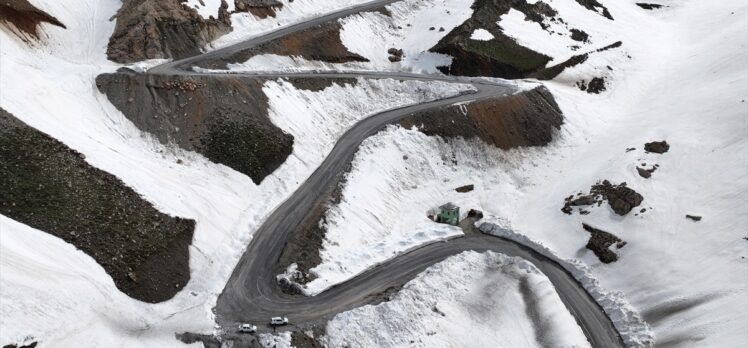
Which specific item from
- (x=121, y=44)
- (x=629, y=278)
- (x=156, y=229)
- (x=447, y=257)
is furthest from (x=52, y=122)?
(x=629, y=278)

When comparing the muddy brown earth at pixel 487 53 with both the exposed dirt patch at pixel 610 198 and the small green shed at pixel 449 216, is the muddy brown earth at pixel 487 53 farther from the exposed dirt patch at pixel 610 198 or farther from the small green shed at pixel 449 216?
the small green shed at pixel 449 216

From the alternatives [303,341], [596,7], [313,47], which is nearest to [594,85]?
[596,7]

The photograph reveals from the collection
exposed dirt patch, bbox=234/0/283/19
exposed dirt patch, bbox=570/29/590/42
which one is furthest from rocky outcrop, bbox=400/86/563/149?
exposed dirt patch, bbox=234/0/283/19

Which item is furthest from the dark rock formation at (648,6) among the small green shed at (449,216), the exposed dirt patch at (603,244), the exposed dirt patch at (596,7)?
the small green shed at (449,216)

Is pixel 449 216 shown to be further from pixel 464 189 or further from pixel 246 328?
pixel 246 328

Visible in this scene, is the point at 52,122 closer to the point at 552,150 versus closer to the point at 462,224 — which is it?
the point at 462,224

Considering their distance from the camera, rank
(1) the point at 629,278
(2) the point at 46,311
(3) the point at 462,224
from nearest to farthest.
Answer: (2) the point at 46,311 → (1) the point at 629,278 → (3) the point at 462,224

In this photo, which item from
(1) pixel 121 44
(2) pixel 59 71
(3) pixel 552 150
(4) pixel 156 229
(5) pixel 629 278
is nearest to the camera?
(4) pixel 156 229
